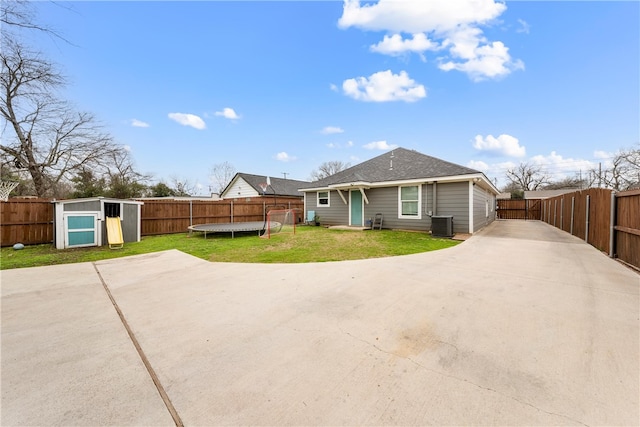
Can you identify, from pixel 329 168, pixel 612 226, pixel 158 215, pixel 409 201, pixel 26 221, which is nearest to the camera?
pixel 612 226

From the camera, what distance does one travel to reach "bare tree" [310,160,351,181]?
1684 inches

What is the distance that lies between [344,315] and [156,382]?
194 centimetres

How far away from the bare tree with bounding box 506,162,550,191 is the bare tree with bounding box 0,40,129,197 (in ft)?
173

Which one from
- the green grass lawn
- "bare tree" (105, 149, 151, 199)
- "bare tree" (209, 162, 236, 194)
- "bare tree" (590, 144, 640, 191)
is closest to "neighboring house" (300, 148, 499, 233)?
the green grass lawn

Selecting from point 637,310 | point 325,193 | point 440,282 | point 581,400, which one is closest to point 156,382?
point 581,400

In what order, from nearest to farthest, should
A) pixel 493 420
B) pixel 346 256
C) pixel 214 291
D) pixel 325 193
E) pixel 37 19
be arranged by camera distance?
pixel 493 420, pixel 214 291, pixel 37 19, pixel 346 256, pixel 325 193

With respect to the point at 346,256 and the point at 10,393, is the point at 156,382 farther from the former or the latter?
the point at 346,256

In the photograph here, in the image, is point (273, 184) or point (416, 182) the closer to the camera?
point (416, 182)

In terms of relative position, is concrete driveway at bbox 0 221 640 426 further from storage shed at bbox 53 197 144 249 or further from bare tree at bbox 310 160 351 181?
bare tree at bbox 310 160 351 181

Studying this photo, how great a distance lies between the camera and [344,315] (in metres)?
3.01

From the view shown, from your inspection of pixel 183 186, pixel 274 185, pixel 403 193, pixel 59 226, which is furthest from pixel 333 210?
pixel 183 186

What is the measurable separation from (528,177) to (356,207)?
4199 centimetres

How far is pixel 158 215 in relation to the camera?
39.7 ft

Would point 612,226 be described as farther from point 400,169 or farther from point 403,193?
point 400,169
